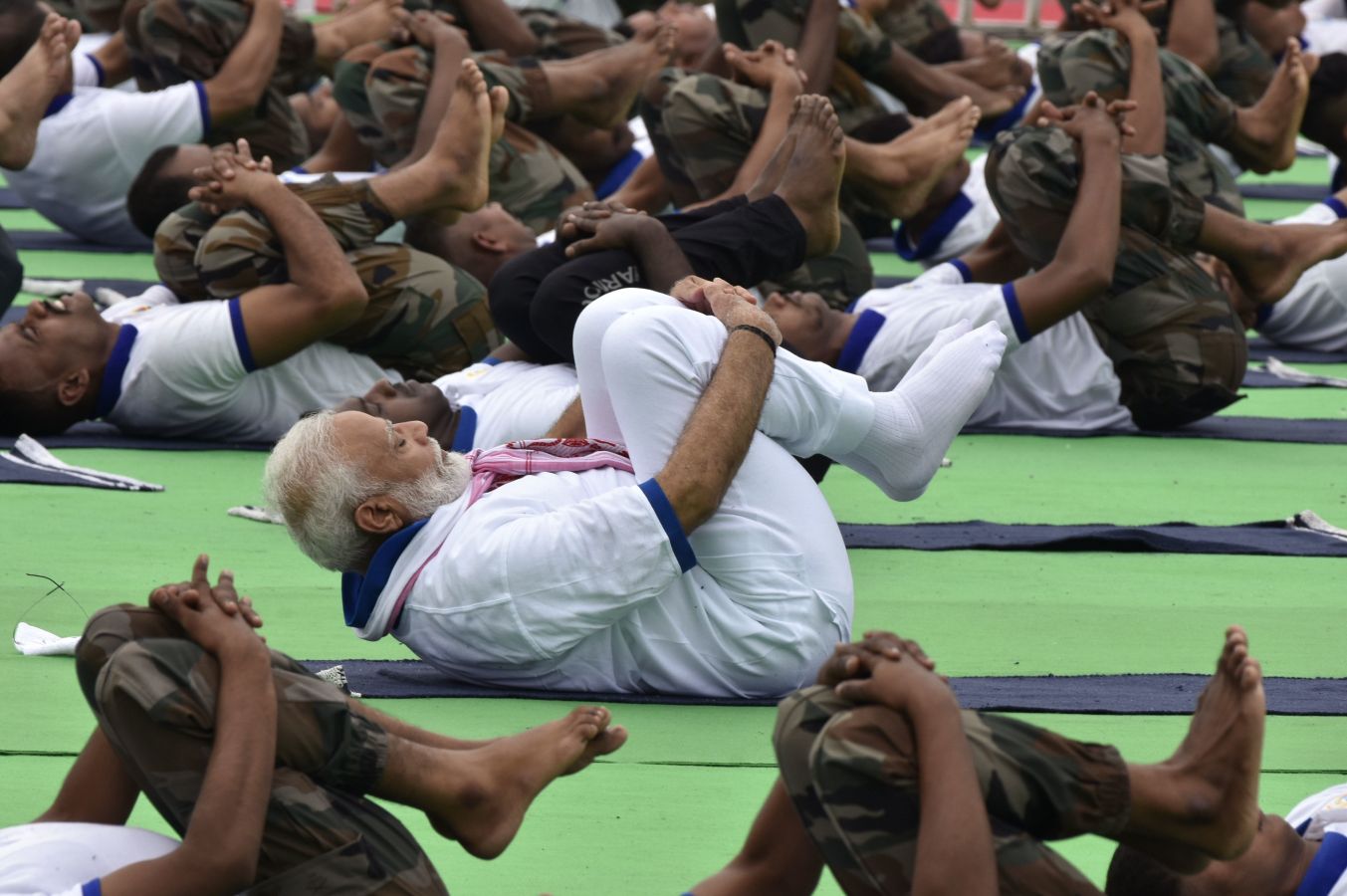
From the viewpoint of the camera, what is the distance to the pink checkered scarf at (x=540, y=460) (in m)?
2.55

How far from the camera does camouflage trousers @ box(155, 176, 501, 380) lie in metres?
3.77

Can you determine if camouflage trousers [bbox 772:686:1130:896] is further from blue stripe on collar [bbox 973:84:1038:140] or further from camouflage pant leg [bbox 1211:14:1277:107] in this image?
blue stripe on collar [bbox 973:84:1038:140]

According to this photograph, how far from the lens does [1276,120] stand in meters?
4.86

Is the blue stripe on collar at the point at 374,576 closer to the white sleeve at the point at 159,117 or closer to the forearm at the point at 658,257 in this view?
the forearm at the point at 658,257

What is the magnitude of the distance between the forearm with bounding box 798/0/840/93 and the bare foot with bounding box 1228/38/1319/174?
1.01 metres

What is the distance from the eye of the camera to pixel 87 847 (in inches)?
68.9

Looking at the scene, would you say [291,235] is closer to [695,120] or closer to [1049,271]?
[695,120]


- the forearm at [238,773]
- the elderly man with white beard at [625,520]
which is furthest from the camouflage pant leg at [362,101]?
the forearm at [238,773]

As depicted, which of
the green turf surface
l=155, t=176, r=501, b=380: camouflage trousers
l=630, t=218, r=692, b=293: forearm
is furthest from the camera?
l=155, t=176, r=501, b=380: camouflage trousers

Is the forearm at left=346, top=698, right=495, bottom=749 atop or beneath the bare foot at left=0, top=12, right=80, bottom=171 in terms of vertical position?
atop

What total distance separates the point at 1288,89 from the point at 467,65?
6.68 feet

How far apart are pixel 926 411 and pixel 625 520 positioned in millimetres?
565

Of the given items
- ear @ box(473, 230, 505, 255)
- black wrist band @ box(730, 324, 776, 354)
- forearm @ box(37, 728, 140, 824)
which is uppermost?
black wrist band @ box(730, 324, 776, 354)

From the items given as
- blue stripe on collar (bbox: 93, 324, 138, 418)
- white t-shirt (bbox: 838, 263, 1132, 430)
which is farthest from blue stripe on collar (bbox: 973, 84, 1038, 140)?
blue stripe on collar (bbox: 93, 324, 138, 418)
